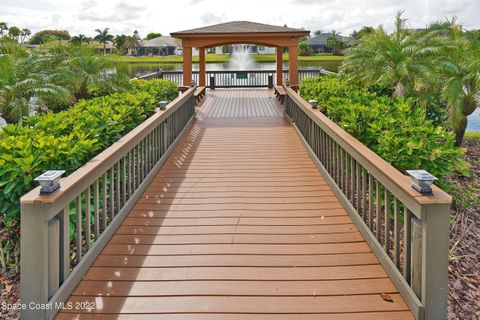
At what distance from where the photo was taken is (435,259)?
2412 millimetres

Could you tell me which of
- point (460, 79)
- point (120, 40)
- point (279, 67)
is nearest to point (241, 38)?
point (279, 67)

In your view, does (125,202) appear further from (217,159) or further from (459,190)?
(459,190)

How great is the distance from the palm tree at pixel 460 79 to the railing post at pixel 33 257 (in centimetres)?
791

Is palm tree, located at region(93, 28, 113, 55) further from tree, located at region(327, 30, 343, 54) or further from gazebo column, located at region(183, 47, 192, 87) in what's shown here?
gazebo column, located at region(183, 47, 192, 87)

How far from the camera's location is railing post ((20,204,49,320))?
2393 mm

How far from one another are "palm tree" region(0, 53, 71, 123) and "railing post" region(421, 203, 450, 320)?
685 cm

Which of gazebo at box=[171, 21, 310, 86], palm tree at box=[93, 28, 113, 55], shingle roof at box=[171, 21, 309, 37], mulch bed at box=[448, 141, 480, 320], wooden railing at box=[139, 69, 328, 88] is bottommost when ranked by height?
mulch bed at box=[448, 141, 480, 320]

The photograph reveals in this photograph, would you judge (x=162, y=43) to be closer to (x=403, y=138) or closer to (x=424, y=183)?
(x=403, y=138)

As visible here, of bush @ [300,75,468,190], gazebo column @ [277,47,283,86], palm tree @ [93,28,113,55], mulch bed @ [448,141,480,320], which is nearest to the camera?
mulch bed @ [448,141,480,320]

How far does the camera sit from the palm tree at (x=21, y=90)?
7.51 metres

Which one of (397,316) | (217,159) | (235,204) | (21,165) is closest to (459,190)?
(217,159)

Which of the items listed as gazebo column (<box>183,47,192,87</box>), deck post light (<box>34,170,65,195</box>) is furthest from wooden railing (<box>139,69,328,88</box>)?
deck post light (<box>34,170,65,195</box>)

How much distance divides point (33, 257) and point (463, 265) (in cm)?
407

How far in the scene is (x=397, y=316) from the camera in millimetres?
2523
